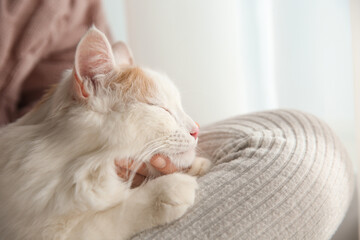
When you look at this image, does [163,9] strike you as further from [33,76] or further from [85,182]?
[85,182]

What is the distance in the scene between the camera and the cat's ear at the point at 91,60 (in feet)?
A: 2.46

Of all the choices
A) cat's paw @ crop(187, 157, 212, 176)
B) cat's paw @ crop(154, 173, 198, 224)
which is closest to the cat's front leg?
cat's paw @ crop(154, 173, 198, 224)

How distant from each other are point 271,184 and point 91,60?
0.50 metres

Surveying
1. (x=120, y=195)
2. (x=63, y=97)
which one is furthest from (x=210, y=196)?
(x=63, y=97)

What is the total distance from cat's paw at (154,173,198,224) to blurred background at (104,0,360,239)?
75 centimetres

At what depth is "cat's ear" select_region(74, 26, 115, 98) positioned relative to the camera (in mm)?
750

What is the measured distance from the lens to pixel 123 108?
0.78 meters

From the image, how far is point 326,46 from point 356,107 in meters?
0.31

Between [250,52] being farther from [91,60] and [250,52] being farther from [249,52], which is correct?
[91,60]

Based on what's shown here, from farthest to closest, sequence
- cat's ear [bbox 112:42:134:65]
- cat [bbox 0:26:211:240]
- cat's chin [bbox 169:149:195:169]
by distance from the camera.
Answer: cat's ear [bbox 112:42:134:65], cat's chin [bbox 169:149:195:169], cat [bbox 0:26:211:240]

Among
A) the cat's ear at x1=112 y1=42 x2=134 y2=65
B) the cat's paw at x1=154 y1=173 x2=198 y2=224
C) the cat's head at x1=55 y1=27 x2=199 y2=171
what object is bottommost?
the cat's paw at x1=154 y1=173 x2=198 y2=224

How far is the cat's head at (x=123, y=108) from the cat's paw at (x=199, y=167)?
80 millimetres

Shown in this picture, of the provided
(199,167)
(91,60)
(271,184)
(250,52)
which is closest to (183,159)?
(199,167)

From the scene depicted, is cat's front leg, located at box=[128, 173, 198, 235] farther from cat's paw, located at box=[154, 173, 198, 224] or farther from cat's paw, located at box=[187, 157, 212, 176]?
cat's paw, located at box=[187, 157, 212, 176]
